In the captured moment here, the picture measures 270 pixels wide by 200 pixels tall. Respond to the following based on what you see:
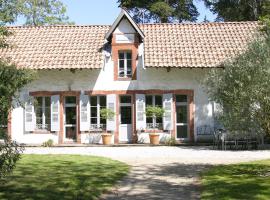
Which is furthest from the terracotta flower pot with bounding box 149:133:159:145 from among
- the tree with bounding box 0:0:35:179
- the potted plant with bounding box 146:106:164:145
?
the tree with bounding box 0:0:35:179

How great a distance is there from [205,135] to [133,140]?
153 inches

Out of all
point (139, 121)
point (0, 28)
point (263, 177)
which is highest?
point (0, 28)

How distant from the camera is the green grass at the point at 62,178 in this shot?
10.2 meters

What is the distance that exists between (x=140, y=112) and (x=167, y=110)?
1.46 meters

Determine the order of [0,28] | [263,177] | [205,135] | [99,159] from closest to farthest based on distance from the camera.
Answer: [0,28]
[263,177]
[99,159]
[205,135]

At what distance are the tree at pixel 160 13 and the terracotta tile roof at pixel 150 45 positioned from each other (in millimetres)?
14336

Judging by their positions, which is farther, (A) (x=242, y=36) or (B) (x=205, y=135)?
(A) (x=242, y=36)

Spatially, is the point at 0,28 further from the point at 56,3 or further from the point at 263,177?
the point at 56,3

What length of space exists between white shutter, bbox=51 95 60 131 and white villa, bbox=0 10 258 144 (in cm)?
5

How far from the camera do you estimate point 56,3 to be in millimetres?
44188

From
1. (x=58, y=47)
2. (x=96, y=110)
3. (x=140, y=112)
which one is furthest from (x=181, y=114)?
(x=58, y=47)

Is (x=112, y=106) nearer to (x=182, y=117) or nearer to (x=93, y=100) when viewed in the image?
(x=93, y=100)

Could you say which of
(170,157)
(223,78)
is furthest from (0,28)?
(170,157)

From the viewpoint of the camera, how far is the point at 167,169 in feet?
48.0
